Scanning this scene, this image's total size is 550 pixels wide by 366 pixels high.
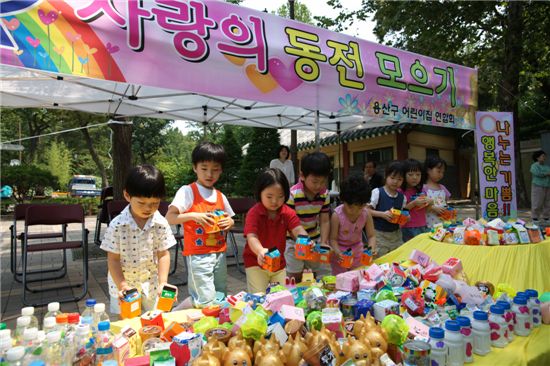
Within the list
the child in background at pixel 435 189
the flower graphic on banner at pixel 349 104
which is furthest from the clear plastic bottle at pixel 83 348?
the child in background at pixel 435 189

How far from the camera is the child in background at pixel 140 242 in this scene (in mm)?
1915

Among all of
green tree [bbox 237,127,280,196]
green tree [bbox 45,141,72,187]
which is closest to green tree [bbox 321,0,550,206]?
green tree [bbox 237,127,280,196]

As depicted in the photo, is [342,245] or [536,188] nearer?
[342,245]

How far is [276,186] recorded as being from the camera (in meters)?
2.14

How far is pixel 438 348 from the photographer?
1.33 m

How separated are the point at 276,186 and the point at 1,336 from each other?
1.44m

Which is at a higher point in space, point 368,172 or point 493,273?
point 368,172

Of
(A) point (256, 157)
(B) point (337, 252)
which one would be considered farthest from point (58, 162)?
(B) point (337, 252)

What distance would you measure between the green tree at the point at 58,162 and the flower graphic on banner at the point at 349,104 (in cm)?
2912

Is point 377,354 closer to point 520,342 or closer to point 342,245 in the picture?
point 520,342

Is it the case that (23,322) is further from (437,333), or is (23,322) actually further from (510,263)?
(510,263)

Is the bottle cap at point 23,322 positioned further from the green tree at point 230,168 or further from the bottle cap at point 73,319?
the green tree at point 230,168

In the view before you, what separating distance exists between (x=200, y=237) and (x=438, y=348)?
1.55m

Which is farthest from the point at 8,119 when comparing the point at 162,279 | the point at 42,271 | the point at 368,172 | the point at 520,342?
the point at 520,342
